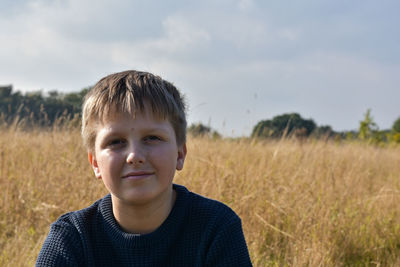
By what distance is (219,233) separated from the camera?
150 centimetres

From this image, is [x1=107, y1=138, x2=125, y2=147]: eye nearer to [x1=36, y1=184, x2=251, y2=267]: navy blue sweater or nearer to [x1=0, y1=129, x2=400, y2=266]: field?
[x1=36, y1=184, x2=251, y2=267]: navy blue sweater

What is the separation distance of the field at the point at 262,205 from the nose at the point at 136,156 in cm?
117

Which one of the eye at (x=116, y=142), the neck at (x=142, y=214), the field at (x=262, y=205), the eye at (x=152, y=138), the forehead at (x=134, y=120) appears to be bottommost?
the field at (x=262, y=205)

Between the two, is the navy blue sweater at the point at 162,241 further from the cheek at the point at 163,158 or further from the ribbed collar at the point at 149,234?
the cheek at the point at 163,158

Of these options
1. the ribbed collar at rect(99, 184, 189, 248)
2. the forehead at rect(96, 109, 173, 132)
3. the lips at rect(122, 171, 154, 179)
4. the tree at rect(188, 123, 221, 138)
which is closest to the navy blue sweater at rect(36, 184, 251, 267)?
the ribbed collar at rect(99, 184, 189, 248)

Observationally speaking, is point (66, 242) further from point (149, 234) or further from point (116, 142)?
point (116, 142)

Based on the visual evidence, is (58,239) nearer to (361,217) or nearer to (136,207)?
(136,207)

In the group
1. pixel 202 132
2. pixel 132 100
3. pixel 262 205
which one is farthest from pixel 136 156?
pixel 202 132

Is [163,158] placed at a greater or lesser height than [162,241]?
greater

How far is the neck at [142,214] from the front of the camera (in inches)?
60.4

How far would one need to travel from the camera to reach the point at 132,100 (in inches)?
57.7

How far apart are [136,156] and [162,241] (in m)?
0.36

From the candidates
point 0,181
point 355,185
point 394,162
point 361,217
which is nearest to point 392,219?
point 361,217

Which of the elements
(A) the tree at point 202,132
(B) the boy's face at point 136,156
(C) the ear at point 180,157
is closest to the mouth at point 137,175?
(B) the boy's face at point 136,156
